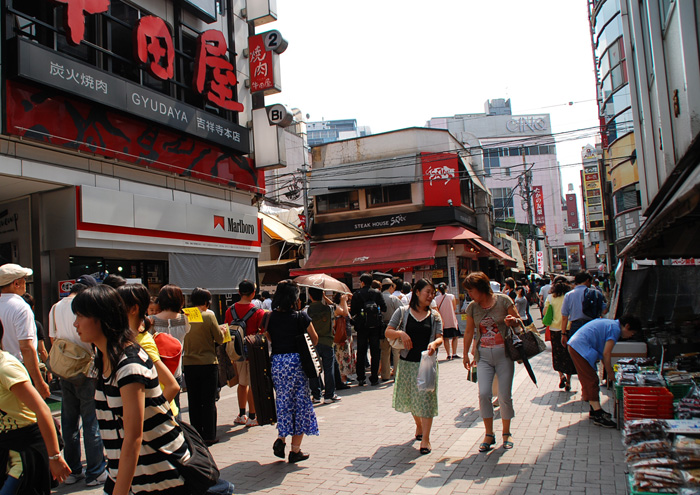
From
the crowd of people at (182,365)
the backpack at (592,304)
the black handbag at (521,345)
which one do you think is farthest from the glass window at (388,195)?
the black handbag at (521,345)

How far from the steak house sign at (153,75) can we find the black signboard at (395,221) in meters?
11.2

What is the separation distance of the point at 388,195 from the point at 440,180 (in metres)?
2.58

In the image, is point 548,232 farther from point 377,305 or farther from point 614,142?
point 377,305

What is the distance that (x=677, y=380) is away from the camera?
199 inches

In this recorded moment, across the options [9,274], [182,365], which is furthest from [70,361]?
[182,365]

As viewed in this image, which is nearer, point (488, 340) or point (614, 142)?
point (488, 340)

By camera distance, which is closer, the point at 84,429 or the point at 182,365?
the point at 84,429

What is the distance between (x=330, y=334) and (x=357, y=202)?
57.2 feet

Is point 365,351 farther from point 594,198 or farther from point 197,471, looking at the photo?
point 594,198

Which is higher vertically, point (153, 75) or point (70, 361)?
point (153, 75)

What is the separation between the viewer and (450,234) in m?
23.0

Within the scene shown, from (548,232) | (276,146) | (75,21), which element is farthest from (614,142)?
(548,232)

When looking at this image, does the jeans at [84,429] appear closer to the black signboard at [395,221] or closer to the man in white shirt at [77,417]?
the man in white shirt at [77,417]

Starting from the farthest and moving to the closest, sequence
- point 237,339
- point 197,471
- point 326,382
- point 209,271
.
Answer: point 209,271, point 326,382, point 237,339, point 197,471
